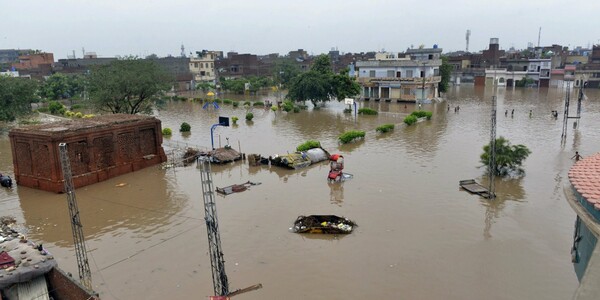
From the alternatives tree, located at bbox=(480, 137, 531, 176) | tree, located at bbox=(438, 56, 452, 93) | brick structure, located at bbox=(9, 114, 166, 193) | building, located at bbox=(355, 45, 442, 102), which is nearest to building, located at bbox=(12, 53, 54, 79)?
building, located at bbox=(355, 45, 442, 102)

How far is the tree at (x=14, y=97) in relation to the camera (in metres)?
41.0

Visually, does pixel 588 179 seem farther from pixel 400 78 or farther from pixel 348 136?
pixel 400 78

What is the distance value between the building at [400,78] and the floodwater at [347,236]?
2557 cm

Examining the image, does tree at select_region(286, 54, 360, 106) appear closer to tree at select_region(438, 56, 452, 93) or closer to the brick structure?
tree at select_region(438, 56, 452, 93)

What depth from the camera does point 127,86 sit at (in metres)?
37.2

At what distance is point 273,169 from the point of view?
2706 centimetres

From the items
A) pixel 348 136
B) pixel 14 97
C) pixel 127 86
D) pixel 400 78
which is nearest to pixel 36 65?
pixel 14 97

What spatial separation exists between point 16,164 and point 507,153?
90.4ft

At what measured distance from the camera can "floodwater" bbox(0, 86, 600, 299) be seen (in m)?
13.5

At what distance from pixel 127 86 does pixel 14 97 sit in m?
13.4

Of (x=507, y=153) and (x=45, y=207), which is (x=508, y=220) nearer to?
(x=507, y=153)

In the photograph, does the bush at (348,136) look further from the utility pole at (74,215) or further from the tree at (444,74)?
the tree at (444,74)

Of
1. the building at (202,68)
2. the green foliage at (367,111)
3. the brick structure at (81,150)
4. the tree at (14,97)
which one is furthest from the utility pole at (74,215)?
the building at (202,68)

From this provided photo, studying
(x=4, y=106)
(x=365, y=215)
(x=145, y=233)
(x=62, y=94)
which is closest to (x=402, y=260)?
(x=365, y=215)
